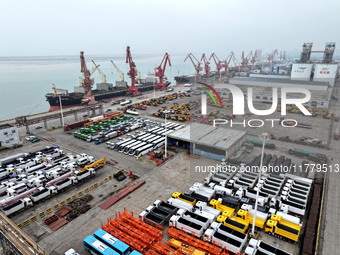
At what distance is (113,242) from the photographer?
19.7 metres

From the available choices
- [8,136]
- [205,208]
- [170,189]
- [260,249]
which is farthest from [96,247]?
[8,136]

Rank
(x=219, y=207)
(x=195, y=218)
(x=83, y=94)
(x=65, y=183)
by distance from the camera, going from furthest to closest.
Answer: (x=83, y=94), (x=65, y=183), (x=219, y=207), (x=195, y=218)

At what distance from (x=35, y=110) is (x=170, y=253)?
99112 millimetres

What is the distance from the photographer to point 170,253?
1908cm

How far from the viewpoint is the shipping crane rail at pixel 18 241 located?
52.0 ft

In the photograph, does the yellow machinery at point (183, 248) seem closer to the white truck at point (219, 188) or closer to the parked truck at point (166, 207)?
the parked truck at point (166, 207)

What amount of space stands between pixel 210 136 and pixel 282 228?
21.7 meters

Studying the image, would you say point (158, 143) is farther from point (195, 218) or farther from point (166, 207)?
point (195, 218)

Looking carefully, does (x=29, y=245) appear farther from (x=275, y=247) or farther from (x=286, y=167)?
(x=286, y=167)

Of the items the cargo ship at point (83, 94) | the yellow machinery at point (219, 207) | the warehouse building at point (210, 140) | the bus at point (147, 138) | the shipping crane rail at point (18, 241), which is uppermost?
the cargo ship at point (83, 94)

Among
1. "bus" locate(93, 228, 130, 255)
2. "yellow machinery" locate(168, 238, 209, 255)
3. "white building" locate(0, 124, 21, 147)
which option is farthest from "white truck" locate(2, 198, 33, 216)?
"white building" locate(0, 124, 21, 147)

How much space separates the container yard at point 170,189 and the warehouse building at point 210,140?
7.9 inches

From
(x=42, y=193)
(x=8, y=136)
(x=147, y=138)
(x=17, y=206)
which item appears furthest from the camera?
(x=147, y=138)

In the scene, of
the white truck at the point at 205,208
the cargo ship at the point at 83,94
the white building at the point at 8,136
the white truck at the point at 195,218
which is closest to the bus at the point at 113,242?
the white truck at the point at 195,218
